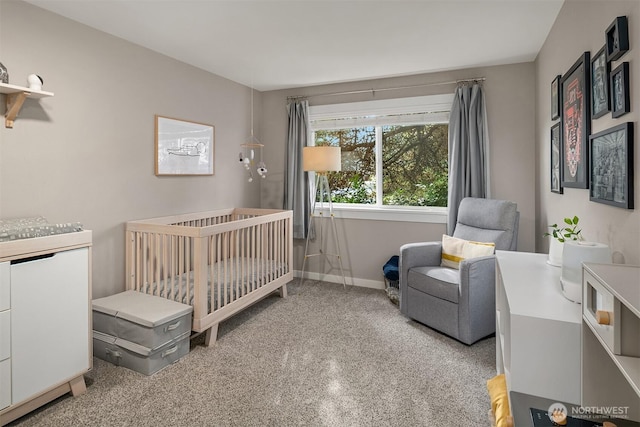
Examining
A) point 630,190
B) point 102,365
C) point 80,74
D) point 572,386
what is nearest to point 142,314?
point 102,365

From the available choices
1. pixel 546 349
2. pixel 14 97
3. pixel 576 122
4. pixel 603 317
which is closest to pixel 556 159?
pixel 576 122

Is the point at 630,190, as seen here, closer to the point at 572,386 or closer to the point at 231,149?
the point at 572,386

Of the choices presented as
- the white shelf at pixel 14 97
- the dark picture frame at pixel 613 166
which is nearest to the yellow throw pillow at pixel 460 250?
the dark picture frame at pixel 613 166

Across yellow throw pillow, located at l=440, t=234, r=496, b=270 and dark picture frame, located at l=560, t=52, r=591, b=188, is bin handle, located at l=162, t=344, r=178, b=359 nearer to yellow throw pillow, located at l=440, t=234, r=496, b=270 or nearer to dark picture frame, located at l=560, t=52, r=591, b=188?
yellow throw pillow, located at l=440, t=234, r=496, b=270

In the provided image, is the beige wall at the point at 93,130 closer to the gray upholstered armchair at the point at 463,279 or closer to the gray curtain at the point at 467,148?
the gray upholstered armchair at the point at 463,279

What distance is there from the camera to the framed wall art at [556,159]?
237 centimetres

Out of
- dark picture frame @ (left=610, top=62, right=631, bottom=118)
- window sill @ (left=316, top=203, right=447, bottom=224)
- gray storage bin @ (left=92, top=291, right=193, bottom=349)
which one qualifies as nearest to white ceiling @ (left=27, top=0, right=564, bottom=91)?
dark picture frame @ (left=610, top=62, right=631, bottom=118)

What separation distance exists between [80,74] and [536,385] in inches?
126

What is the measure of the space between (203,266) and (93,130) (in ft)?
4.25

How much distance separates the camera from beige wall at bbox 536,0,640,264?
1.32m

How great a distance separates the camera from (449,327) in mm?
2727

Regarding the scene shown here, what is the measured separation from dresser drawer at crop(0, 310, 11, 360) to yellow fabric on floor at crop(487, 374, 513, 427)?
7.49ft

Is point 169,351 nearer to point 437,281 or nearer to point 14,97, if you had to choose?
point 14,97

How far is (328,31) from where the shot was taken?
2656 mm
